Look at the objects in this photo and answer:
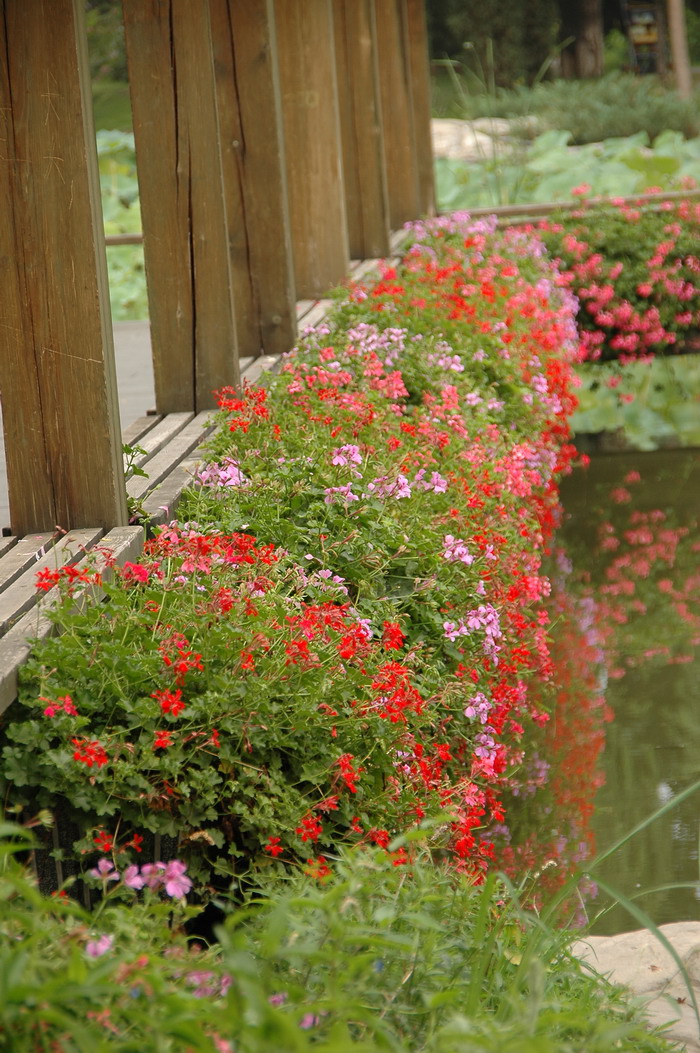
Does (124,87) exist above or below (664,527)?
above

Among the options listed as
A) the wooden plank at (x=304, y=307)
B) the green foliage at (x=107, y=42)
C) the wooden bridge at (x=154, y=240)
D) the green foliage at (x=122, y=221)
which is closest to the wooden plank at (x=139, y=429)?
the wooden bridge at (x=154, y=240)

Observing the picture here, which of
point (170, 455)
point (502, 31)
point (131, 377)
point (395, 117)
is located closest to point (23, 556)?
point (170, 455)

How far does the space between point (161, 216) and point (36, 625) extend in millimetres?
2374

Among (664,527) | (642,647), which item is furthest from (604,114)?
(642,647)

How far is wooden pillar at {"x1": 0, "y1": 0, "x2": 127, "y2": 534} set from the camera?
10.4ft

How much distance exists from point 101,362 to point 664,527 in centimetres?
478

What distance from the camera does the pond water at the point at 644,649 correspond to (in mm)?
4070

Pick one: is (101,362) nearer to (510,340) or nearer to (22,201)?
(22,201)

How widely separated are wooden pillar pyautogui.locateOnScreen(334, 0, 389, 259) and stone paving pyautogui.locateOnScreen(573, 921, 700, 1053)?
6666 mm

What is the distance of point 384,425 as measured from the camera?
4.59 metres

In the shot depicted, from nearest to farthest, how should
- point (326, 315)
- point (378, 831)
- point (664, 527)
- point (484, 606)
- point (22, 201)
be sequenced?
point (378, 831), point (22, 201), point (484, 606), point (326, 315), point (664, 527)

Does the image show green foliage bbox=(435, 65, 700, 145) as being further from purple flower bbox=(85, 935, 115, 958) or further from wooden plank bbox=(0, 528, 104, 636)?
purple flower bbox=(85, 935, 115, 958)

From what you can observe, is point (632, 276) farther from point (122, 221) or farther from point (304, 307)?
point (122, 221)

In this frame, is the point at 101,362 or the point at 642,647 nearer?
the point at 101,362
